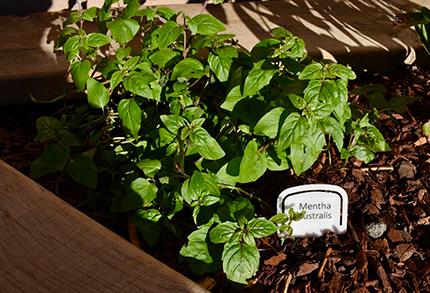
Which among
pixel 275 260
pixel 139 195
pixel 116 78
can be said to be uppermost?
pixel 116 78


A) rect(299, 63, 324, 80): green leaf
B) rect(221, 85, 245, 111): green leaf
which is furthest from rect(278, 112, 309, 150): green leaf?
rect(221, 85, 245, 111): green leaf

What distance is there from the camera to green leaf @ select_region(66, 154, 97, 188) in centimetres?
210

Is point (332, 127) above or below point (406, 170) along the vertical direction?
above

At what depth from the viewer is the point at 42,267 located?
1.33m

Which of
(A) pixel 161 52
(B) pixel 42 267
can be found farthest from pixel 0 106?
(B) pixel 42 267

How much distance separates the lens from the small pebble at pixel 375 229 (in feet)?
7.07

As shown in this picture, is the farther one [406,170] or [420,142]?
[420,142]

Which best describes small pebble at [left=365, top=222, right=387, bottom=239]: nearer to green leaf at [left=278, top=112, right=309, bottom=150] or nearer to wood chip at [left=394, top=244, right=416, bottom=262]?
wood chip at [left=394, top=244, right=416, bottom=262]

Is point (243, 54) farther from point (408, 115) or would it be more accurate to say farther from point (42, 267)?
point (42, 267)

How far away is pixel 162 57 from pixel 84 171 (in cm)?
38

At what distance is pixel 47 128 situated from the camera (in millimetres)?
2154

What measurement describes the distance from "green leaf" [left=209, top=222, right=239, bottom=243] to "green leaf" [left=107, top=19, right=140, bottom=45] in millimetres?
623

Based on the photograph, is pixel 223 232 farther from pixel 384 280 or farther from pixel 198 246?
pixel 384 280

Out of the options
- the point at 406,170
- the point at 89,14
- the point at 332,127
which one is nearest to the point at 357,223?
the point at 406,170
